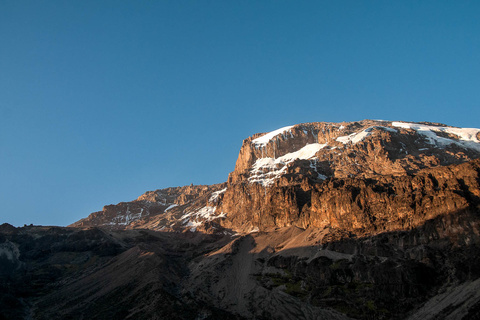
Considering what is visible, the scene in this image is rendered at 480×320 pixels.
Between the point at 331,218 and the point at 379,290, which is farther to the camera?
the point at 331,218

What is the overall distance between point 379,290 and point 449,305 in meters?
23.8

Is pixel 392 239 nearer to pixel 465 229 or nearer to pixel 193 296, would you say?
pixel 465 229

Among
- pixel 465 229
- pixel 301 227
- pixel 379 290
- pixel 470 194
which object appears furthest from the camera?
pixel 301 227

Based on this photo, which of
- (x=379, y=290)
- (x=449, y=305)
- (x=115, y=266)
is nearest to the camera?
(x=449, y=305)

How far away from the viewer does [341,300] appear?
9325cm

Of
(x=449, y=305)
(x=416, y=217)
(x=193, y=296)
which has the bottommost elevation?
(x=449, y=305)

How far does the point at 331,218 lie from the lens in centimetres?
15425

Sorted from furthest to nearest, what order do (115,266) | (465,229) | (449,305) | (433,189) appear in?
(115,266) < (433,189) < (465,229) < (449,305)

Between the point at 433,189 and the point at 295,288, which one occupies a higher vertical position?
the point at 433,189

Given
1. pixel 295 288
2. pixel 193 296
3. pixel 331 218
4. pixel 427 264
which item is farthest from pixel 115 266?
pixel 427 264

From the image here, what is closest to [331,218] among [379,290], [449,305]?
[379,290]

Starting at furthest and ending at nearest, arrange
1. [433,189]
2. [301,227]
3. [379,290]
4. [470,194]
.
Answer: [301,227] < [433,189] < [470,194] < [379,290]

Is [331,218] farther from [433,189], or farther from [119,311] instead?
[119,311]

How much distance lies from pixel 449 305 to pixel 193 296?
239 feet
